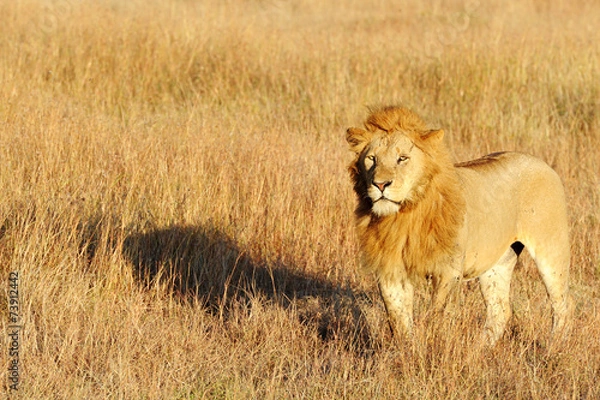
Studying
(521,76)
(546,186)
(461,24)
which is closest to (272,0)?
(461,24)

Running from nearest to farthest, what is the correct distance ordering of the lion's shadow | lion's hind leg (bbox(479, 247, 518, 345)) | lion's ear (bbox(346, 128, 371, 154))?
1. lion's ear (bbox(346, 128, 371, 154))
2. lion's hind leg (bbox(479, 247, 518, 345))
3. the lion's shadow

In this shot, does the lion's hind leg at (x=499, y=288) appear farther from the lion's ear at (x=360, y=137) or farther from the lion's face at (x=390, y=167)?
the lion's ear at (x=360, y=137)

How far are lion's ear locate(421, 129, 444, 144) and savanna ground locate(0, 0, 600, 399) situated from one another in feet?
2.45

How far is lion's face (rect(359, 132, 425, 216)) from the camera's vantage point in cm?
389

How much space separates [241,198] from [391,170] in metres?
2.48

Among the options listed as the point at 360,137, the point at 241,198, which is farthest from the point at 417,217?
the point at 241,198

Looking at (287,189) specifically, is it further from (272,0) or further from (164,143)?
(272,0)

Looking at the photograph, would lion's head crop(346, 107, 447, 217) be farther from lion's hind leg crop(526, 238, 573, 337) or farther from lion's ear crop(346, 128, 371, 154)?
lion's hind leg crop(526, 238, 573, 337)

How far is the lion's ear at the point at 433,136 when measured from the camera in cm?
406

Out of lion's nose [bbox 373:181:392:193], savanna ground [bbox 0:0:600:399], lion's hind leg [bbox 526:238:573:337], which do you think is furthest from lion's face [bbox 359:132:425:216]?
lion's hind leg [bbox 526:238:573:337]

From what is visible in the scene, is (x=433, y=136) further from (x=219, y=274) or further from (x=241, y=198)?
(x=241, y=198)

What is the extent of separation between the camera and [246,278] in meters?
5.55

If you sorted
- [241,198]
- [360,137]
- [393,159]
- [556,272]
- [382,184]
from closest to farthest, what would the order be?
[382,184], [393,159], [360,137], [556,272], [241,198]

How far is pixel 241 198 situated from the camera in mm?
6254
